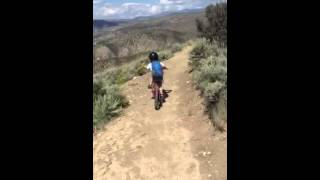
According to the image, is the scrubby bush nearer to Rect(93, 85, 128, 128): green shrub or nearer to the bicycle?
the bicycle

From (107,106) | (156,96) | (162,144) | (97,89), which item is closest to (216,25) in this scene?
(97,89)

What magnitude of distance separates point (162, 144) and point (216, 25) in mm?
12698

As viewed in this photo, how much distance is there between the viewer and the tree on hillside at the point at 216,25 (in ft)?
61.7

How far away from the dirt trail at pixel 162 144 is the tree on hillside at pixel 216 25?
26.6 ft

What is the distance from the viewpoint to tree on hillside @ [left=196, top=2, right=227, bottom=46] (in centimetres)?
1881

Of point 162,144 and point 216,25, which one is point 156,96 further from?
point 216,25

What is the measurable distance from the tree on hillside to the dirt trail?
8.11m

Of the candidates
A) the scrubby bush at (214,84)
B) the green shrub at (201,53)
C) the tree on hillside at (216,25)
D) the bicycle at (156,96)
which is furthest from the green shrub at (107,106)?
the tree on hillside at (216,25)
